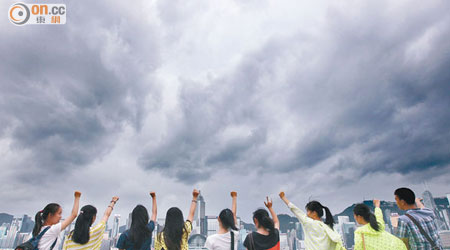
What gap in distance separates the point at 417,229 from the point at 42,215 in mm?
8044

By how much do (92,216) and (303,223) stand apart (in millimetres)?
4534

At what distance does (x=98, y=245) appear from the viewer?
17.9 feet

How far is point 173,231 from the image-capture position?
194 inches

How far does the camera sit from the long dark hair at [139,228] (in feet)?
16.3

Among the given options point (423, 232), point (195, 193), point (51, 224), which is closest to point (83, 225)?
point (51, 224)

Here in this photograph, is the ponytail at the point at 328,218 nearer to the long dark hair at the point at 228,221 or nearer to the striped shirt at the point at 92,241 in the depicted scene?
the long dark hair at the point at 228,221

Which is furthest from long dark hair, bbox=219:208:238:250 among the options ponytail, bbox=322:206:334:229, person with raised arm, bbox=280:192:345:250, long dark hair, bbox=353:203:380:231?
long dark hair, bbox=353:203:380:231

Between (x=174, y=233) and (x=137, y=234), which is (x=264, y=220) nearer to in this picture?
(x=174, y=233)

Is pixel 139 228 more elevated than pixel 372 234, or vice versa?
pixel 139 228

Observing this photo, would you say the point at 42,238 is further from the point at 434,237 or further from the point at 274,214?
the point at 434,237

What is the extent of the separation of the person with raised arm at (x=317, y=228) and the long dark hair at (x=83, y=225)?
13.8 feet

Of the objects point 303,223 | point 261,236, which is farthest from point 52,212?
point 303,223

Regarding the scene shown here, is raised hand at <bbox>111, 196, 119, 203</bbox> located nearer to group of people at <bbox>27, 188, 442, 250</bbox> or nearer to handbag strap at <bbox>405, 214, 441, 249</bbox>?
group of people at <bbox>27, 188, 442, 250</bbox>

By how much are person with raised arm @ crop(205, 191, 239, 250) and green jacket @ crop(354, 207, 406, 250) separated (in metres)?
2.94
